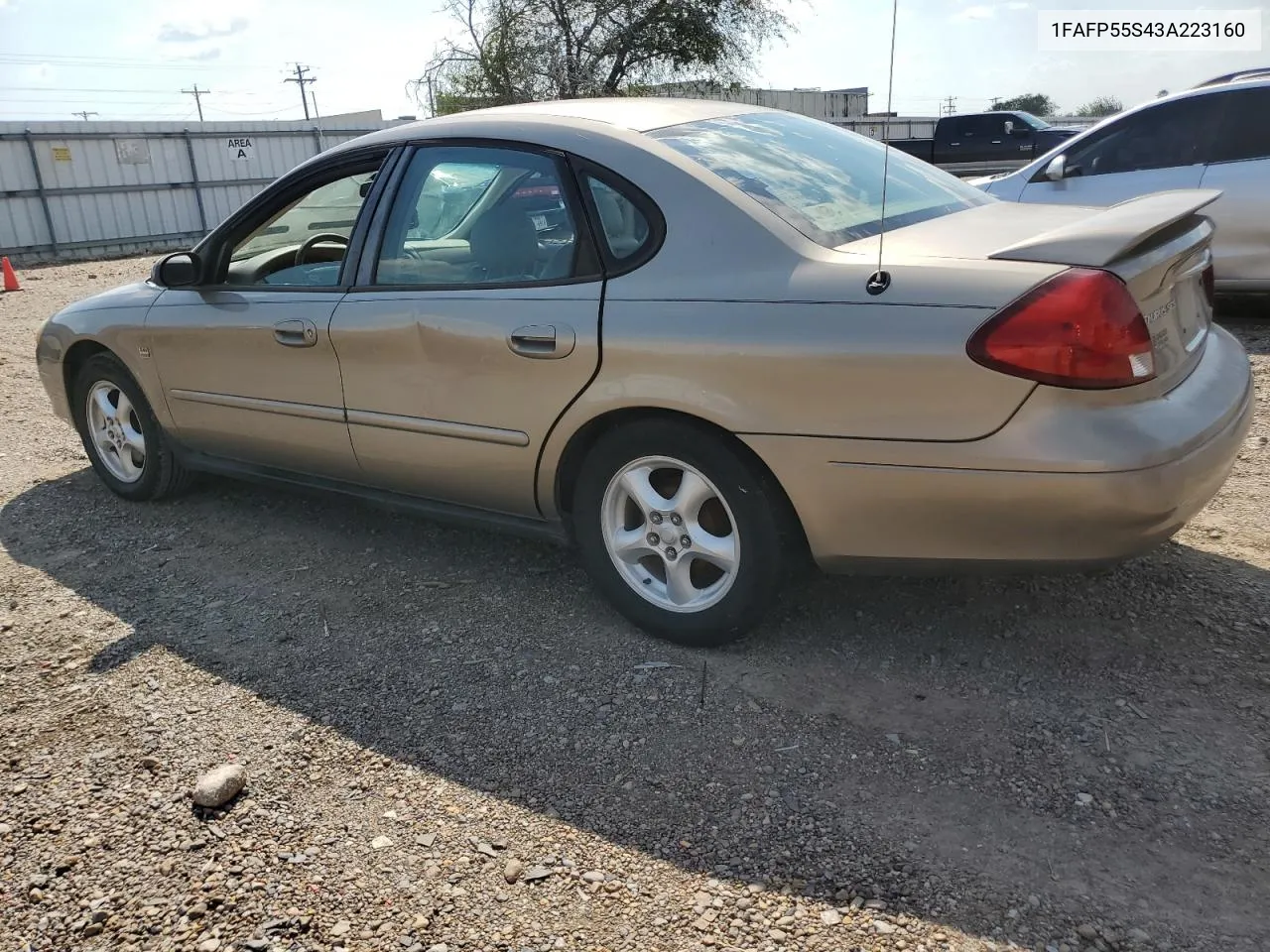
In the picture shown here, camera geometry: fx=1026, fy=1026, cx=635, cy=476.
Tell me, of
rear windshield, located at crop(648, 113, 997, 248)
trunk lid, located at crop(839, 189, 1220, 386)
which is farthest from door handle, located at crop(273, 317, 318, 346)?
trunk lid, located at crop(839, 189, 1220, 386)

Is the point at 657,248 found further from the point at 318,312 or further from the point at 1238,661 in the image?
the point at 1238,661

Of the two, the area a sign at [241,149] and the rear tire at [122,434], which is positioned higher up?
the area a sign at [241,149]

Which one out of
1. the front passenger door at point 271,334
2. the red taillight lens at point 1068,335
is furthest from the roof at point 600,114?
the red taillight lens at point 1068,335

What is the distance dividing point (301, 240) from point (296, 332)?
0.61m

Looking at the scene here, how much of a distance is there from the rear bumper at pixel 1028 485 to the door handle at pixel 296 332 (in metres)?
1.81

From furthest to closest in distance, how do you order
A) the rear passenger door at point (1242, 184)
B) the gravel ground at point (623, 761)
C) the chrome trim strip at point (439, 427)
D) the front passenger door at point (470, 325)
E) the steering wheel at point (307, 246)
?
1. the rear passenger door at point (1242, 184)
2. the steering wheel at point (307, 246)
3. the chrome trim strip at point (439, 427)
4. the front passenger door at point (470, 325)
5. the gravel ground at point (623, 761)

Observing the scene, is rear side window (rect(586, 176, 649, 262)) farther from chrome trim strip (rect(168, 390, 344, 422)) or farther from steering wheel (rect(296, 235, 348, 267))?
steering wheel (rect(296, 235, 348, 267))

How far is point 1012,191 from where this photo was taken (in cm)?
728

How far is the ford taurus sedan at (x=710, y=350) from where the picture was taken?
251cm

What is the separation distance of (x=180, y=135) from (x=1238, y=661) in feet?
76.6

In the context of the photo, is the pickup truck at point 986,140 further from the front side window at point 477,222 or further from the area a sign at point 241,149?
the front side window at point 477,222

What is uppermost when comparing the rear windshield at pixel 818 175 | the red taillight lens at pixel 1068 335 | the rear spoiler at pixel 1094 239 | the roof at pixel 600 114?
the roof at pixel 600 114

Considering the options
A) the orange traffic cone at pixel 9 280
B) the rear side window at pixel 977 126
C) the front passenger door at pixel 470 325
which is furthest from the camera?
the rear side window at pixel 977 126

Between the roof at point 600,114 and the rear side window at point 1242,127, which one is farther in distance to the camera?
the rear side window at point 1242,127
